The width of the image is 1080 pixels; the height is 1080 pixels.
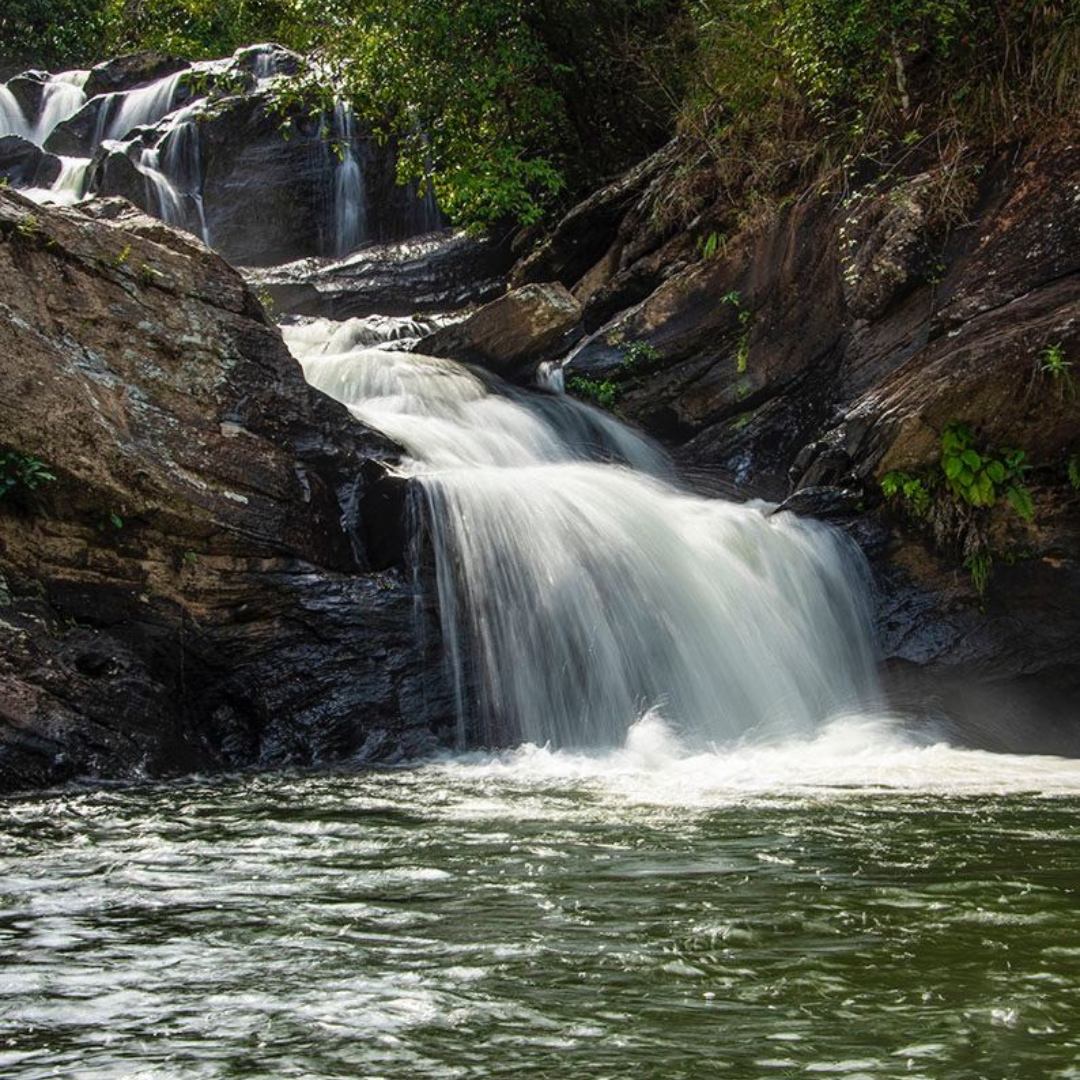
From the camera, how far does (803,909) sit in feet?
12.4

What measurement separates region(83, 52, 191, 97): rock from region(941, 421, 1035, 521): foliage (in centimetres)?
1844

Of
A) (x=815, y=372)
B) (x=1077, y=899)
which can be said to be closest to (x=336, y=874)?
(x=1077, y=899)

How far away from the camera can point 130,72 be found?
23453mm

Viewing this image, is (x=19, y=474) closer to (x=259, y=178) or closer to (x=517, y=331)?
(x=517, y=331)

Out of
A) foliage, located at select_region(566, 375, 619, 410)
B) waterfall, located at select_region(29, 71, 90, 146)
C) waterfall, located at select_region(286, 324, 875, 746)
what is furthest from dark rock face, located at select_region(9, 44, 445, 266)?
waterfall, located at select_region(286, 324, 875, 746)

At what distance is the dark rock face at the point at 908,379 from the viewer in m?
9.75

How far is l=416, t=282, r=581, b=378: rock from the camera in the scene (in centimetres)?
1327

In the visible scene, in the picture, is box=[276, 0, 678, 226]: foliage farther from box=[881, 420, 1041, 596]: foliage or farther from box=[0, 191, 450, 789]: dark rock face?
box=[881, 420, 1041, 596]: foliage

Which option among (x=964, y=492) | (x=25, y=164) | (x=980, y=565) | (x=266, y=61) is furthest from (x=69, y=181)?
(x=980, y=565)

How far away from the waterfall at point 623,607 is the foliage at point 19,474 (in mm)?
2812

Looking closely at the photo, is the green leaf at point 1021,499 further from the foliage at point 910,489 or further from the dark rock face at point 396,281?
the dark rock face at point 396,281

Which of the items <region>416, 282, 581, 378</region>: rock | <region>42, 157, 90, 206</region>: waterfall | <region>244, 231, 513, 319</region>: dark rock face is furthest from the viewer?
<region>42, 157, 90, 206</region>: waterfall

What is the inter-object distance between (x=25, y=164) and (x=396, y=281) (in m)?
7.99

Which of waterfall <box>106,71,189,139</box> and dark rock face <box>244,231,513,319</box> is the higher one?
waterfall <box>106,71,189,139</box>
